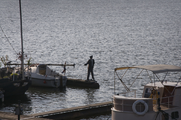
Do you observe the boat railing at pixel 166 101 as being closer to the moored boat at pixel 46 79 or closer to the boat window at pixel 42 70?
the moored boat at pixel 46 79

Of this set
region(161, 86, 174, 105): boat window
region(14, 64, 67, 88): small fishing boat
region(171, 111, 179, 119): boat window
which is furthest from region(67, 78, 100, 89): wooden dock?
region(171, 111, 179, 119): boat window

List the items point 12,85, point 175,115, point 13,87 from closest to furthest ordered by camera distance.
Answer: point 175,115, point 12,85, point 13,87

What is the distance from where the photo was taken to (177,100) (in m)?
20.2

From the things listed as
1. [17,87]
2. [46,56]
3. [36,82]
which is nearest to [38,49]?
[46,56]

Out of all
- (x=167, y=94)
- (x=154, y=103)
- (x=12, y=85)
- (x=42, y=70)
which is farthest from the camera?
(x=42, y=70)

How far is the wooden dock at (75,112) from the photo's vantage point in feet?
71.8

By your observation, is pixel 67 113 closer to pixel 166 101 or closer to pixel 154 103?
pixel 154 103

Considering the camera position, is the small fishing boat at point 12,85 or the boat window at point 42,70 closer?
the small fishing boat at point 12,85

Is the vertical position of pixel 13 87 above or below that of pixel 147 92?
below

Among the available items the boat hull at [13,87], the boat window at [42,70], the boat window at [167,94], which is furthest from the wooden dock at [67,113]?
the boat window at [42,70]

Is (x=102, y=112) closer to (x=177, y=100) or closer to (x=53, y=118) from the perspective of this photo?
(x=53, y=118)

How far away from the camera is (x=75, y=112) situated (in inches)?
898

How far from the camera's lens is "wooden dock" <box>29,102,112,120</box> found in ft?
71.8

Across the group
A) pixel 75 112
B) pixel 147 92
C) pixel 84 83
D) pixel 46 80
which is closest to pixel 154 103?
pixel 147 92
